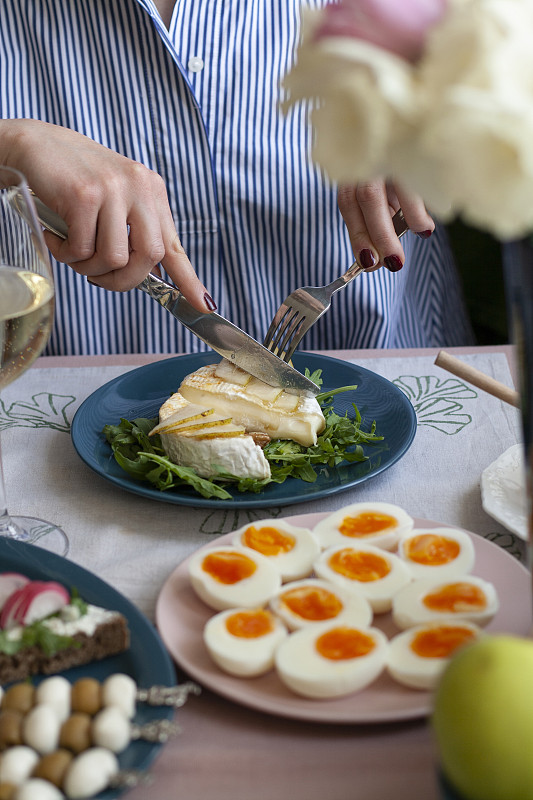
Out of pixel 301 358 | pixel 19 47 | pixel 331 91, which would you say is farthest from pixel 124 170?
pixel 331 91

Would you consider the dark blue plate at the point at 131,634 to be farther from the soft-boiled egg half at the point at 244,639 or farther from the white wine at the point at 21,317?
the white wine at the point at 21,317

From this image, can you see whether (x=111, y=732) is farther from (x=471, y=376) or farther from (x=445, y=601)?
(x=471, y=376)

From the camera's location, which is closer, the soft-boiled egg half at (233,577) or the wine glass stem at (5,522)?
the soft-boiled egg half at (233,577)

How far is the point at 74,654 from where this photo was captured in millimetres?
747

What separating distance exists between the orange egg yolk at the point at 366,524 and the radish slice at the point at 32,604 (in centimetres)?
33

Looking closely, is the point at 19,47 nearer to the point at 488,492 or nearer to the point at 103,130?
the point at 103,130

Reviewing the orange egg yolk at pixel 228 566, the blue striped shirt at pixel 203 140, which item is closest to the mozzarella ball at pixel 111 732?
the orange egg yolk at pixel 228 566

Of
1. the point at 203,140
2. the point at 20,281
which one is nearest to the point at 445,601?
the point at 20,281

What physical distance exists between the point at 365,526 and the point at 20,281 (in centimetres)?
50

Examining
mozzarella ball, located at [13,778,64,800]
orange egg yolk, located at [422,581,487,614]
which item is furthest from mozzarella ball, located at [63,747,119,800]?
orange egg yolk, located at [422,581,487,614]

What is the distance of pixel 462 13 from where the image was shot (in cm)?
48

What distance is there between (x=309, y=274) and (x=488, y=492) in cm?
114

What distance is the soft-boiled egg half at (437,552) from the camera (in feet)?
2.77

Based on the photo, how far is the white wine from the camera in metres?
0.88
